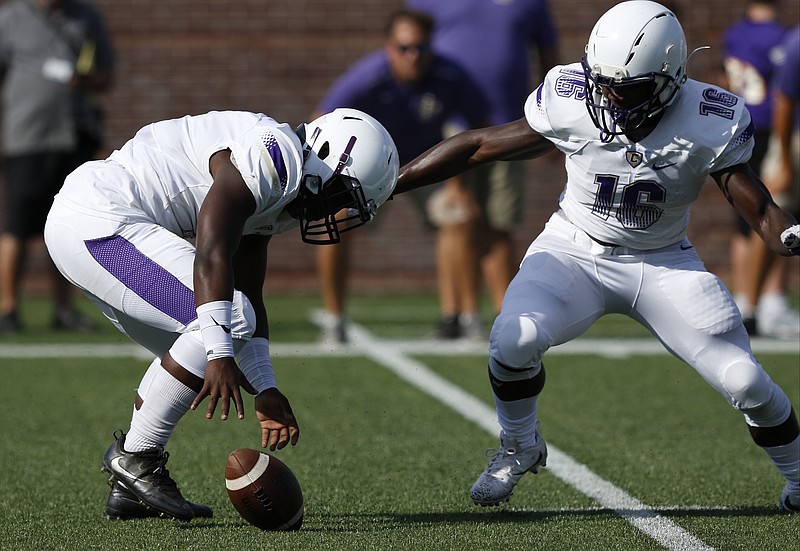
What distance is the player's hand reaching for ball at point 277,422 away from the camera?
3.38 meters

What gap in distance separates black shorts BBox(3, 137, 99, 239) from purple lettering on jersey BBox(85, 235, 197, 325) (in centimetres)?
454

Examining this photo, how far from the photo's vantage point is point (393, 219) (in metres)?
10.8

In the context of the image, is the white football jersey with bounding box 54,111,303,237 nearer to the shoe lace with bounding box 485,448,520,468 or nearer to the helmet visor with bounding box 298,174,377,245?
the helmet visor with bounding box 298,174,377,245

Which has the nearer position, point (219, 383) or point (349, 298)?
point (219, 383)

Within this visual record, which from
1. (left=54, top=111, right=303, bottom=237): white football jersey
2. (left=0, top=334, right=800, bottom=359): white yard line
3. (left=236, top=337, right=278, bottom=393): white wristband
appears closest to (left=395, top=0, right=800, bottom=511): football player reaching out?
(left=54, top=111, right=303, bottom=237): white football jersey

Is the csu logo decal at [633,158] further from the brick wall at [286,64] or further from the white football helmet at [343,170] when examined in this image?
the brick wall at [286,64]

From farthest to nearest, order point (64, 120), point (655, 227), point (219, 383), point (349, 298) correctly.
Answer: point (349, 298), point (64, 120), point (655, 227), point (219, 383)

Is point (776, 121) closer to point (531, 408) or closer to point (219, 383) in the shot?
point (531, 408)

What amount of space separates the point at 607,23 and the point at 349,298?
268 inches

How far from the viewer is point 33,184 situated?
8.11 metres

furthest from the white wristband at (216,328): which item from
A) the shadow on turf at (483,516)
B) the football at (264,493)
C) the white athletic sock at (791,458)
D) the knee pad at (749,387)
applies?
the white athletic sock at (791,458)

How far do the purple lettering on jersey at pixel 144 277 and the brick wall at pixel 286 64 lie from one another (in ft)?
22.8

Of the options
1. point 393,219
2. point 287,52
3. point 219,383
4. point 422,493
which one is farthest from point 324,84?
point 219,383

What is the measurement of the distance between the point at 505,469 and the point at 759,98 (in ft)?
15.6
